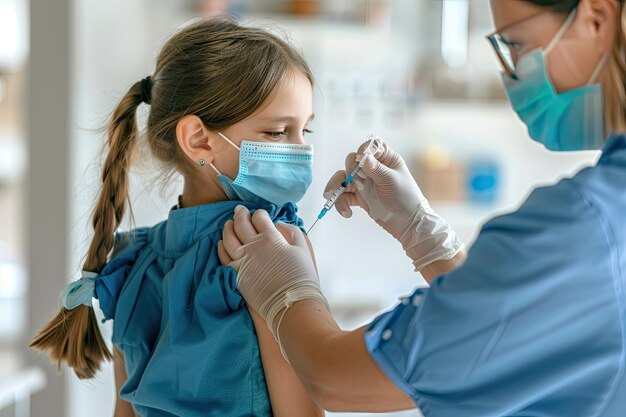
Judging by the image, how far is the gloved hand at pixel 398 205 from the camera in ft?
4.78

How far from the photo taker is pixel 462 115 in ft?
13.9

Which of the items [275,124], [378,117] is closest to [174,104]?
[275,124]

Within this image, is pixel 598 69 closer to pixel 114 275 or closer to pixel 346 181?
pixel 346 181

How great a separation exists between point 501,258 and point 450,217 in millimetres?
3079

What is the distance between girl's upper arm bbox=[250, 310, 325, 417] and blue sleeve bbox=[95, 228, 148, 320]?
1.05 feet

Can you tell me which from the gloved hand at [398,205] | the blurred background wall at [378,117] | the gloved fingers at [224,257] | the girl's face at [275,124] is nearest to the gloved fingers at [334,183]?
the gloved hand at [398,205]

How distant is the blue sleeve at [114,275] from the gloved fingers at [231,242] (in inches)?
8.9

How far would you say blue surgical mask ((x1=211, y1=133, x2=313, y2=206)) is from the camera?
4.49 ft

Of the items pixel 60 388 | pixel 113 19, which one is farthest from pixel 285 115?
pixel 113 19

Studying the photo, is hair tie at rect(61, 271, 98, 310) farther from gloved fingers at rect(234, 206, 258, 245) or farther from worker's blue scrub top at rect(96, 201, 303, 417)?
gloved fingers at rect(234, 206, 258, 245)

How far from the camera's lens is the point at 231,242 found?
51.7 inches

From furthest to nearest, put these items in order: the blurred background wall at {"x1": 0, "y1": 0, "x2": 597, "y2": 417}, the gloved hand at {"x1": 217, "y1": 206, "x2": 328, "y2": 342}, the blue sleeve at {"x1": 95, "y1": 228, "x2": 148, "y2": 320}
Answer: the blurred background wall at {"x1": 0, "y1": 0, "x2": 597, "y2": 417}
the blue sleeve at {"x1": 95, "y1": 228, "x2": 148, "y2": 320}
the gloved hand at {"x1": 217, "y1": 206, "x2": 328, "y2": 342}

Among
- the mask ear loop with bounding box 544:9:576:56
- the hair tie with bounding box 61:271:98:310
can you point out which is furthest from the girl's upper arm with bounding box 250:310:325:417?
the mask ear loop with bounding box 544:9:576:56

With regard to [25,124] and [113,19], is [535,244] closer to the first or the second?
[25,124]
